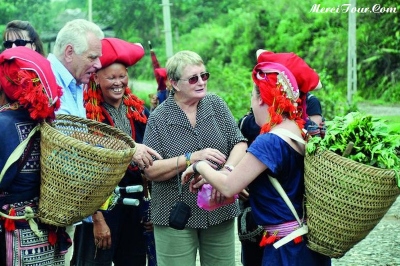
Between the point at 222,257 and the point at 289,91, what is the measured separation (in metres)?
1.35

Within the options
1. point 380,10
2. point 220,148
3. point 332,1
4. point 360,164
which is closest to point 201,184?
point 220,148

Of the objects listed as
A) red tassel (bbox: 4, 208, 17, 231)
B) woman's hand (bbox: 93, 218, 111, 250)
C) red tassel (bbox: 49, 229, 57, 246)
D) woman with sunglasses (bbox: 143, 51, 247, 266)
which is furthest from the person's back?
red tassel (bbox: 4, 208, 17, 231)

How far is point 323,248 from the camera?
13.2ft

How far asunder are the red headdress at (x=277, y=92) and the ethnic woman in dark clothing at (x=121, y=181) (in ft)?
4.40

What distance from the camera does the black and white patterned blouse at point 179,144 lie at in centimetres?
484

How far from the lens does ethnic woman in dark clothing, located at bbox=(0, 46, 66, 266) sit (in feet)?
12.8

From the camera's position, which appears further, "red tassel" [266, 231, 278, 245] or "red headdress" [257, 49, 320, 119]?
"red headdress" [257, 49, 320, 119]

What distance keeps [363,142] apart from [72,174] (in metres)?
1.51

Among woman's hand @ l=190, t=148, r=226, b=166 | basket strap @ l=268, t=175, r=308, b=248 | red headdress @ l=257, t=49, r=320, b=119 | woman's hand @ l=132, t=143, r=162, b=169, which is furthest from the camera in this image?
woman's hand @ l=132, t=143, r=162, b=169

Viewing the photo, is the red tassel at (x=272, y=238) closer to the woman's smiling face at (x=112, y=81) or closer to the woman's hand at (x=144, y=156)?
the woman's hand at (x=144, y=156)

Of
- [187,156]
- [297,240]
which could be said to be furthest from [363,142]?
[187,156]

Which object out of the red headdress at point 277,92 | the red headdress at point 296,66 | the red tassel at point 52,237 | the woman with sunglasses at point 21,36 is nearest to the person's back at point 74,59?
the red tassel at point 52,237

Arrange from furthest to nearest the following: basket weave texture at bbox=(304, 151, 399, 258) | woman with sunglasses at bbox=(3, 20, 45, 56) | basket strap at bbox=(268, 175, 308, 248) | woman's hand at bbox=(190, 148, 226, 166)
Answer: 1. woman with sunglasses at bbox=(3, 20, 45, 56)
2. woman's hand at bbox=(190, 148, 226, 166)
3. basket strap at bbox=(268, 175, 308, 248)
4. basket weave texture at bbox=(304, 151, 399, 258)

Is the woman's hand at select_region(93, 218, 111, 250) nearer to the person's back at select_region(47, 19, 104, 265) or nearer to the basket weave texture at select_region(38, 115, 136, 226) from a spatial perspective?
the person's back at select_region(47, 19, 104, 265)
